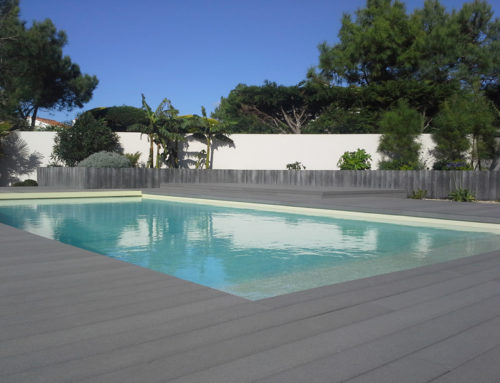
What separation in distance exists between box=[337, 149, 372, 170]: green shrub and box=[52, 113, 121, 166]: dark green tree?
29.6 ft

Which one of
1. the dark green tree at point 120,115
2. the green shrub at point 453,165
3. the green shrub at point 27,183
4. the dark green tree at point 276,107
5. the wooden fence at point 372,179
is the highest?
the dark green tree at point 276,107

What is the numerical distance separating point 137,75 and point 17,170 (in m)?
8.47

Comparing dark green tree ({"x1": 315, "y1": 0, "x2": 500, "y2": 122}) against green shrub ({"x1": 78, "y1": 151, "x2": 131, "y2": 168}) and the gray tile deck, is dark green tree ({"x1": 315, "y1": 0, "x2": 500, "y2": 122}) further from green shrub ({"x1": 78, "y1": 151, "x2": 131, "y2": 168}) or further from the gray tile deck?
the gray tile deck

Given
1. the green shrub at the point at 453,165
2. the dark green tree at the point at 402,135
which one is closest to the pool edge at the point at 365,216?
the dark green tree at the point at 402,135

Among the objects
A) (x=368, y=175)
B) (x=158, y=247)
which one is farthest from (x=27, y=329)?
(x=368, y=175)

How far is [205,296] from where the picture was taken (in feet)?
9.91

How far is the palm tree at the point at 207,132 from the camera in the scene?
739 inches

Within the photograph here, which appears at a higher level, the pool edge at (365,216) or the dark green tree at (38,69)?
the dark green tree at (38,69)

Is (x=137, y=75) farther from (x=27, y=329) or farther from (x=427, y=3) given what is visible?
(x=27, y=329)

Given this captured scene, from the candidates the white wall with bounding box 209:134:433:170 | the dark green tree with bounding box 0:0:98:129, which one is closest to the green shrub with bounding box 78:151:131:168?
the white wall with bounding box 209:134:433:170

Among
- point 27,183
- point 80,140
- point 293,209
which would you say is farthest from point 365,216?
point 27,183

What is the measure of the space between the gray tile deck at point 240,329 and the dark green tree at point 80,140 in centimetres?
1441

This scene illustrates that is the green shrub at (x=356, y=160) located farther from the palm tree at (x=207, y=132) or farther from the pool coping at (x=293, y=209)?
the pool coping at (x=293, y=209)

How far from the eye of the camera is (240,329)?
95.3 inches
